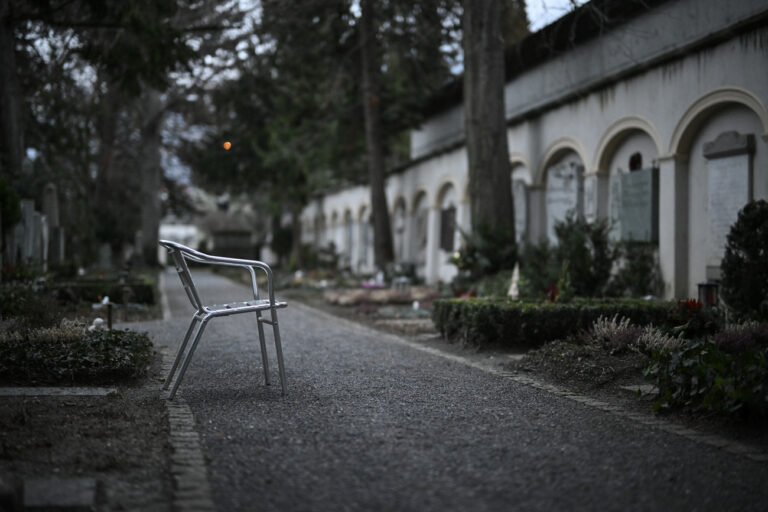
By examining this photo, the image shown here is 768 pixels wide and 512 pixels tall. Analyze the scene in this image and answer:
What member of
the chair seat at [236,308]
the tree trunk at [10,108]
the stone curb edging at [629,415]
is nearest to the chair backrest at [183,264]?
the chair seat at [236,308]

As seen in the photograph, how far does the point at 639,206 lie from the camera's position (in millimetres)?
13102

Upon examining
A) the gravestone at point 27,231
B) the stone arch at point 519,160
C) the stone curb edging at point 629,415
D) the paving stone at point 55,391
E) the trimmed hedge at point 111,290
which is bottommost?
the stone curb edging at point 629,415

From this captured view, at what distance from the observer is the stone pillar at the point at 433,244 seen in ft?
73.0

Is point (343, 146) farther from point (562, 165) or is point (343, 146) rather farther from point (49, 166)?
point (562, 165)

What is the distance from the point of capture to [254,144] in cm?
2939

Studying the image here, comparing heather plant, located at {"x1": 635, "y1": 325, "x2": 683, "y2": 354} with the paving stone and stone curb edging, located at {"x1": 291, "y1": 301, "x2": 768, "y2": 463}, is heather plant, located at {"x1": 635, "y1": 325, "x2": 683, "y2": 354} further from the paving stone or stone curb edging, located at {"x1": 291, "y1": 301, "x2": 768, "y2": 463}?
the paving stone

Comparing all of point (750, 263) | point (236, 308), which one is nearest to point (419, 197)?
point (750, 263)

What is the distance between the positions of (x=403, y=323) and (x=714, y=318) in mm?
4988

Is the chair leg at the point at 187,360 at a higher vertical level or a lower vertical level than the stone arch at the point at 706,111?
lower

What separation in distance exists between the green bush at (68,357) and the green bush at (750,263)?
6.23m

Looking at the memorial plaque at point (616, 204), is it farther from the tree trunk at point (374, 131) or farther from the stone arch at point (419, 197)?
the stone arch at point (419, 197)

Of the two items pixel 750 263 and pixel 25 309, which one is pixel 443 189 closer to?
pixel 750 263

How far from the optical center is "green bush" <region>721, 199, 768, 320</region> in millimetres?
8711

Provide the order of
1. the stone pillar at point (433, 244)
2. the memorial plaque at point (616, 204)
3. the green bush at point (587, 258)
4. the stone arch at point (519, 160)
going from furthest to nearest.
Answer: the stone pillar at point (433, 244)
the stone arch at point (519, 160)
the memorial plaque at point (616, 204)
the green bush at point (587, 258)
